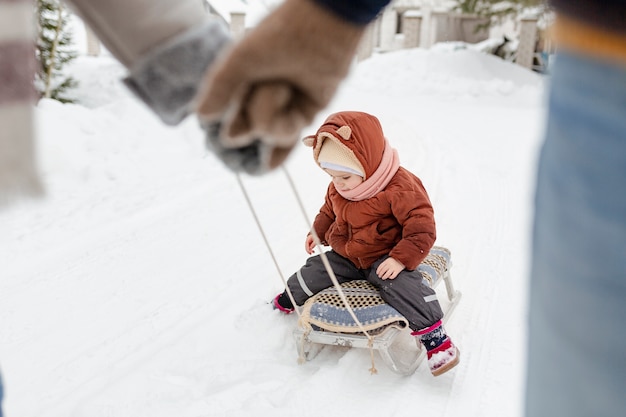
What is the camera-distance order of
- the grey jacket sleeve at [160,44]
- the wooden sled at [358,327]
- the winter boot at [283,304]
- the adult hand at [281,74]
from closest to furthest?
the adult hand at [281,74] → the grey jacket sleeve at [160,44] → the wooden sled at [358,327] → the winter boot at [283,304]

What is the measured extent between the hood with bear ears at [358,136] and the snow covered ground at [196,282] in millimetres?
687

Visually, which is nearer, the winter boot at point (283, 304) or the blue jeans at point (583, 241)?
the blue jeans at point (583, 241)

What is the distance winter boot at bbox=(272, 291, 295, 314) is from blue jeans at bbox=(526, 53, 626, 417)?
6.17ft

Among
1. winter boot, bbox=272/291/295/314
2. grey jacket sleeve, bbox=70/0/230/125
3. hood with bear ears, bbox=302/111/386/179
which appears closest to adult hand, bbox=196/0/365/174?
grey jacket sleeve, bbox=70/0/230/125

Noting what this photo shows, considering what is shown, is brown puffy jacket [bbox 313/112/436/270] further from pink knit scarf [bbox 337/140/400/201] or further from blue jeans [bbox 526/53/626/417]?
blue jeans [bbox 526/53/626/417]

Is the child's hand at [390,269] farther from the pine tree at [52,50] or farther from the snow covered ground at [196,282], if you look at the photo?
the pine tree at [52,50]

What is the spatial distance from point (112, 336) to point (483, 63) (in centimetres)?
894

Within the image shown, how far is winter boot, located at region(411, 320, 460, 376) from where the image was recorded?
6.80 feet

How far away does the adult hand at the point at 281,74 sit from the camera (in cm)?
75

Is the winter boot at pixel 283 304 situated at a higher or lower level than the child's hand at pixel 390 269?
lower

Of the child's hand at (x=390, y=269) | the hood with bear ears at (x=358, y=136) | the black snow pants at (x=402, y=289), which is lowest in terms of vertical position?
the black snow pants at (x=402, y=289)

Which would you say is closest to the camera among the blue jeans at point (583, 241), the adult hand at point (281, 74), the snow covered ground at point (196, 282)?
the blue jeans at point (583, 241)

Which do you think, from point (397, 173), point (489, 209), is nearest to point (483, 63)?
point (489, 209)

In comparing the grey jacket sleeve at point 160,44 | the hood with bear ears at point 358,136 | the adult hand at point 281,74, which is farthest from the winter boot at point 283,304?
the adult hand at point 281,74
